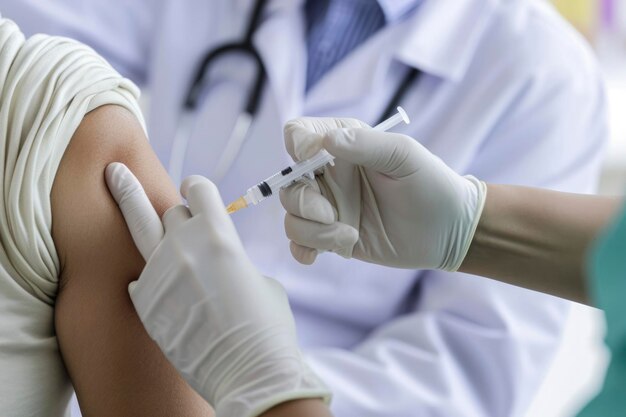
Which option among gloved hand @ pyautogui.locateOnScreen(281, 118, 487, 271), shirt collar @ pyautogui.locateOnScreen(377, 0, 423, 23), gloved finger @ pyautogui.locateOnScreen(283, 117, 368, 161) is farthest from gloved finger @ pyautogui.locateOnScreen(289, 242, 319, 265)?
shirt collar @ pyautogui.locateOnScreen(377, 0, 423, 23)

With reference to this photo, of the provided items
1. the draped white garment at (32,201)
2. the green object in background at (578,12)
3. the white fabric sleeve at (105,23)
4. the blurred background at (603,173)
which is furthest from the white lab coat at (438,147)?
the green object in background at (578,12)

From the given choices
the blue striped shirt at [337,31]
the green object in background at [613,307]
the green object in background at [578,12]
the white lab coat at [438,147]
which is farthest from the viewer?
the green object in background at [578,12]

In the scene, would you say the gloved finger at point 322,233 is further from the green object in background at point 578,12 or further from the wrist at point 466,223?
the green object in background at point 578,12

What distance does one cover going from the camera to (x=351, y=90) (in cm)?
171

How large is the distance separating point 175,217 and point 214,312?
13 centimetres

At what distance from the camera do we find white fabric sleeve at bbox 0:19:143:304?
0.98 metres

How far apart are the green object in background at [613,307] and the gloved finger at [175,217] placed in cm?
51

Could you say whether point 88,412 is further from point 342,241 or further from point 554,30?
point 554,30

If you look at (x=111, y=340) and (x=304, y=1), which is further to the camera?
(x=304, y=1)

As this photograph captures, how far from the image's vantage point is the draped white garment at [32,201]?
0.98 meters

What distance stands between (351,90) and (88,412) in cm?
91

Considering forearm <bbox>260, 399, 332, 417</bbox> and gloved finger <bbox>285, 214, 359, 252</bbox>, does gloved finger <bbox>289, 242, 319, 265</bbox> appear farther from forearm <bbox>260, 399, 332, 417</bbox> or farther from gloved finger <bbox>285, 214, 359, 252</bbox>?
Answer: forearm <bbox>260, 399, 332, 417</bbox>

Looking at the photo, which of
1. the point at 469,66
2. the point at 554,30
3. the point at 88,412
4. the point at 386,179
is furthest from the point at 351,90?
the point at 88,412

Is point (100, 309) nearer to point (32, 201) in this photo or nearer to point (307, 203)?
point (32, 201)
